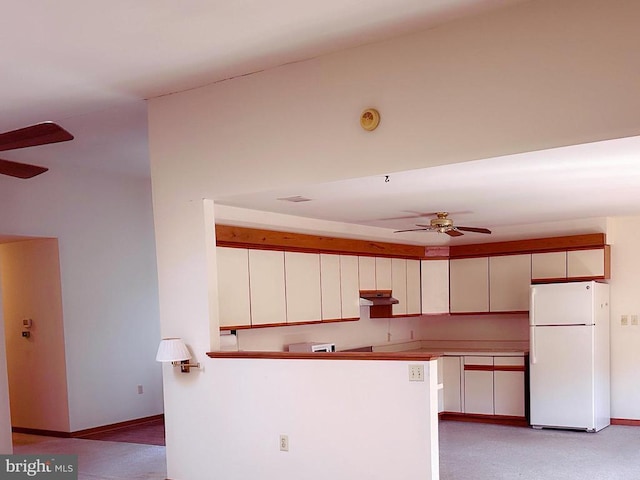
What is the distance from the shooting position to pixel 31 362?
267 inches

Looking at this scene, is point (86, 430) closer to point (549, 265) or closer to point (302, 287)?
point (302, 287)

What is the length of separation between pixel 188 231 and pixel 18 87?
1435mm

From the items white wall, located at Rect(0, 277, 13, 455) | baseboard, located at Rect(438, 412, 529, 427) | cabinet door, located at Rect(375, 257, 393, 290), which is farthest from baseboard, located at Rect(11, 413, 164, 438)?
baseboard, located at Rect(438, 412, 529, 427)

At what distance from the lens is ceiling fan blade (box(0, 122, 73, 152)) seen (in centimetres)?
299

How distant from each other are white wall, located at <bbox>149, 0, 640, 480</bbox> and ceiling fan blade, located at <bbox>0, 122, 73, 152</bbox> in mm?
1314

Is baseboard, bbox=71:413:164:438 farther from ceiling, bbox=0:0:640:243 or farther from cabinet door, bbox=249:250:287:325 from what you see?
ceiling, bbox=0:0:640:243

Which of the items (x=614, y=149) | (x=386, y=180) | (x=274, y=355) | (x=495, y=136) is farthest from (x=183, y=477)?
(x=614, y=149)

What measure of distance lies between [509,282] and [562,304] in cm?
96

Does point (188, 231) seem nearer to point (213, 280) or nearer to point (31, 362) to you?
A: point (213, 280)

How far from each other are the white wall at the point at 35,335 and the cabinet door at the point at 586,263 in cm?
552

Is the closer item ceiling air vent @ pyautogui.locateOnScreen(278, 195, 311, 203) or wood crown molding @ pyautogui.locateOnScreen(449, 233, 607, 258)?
ceiling air vent @ pyautogui.locateOnScreen(278, 195, 311, 203)

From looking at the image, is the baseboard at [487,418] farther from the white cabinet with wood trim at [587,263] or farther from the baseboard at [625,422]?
the white cabinet with wood trim at [587,263]

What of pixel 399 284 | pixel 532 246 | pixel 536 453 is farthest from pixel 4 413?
pixel 532 246

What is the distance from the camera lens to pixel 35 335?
6.73m
